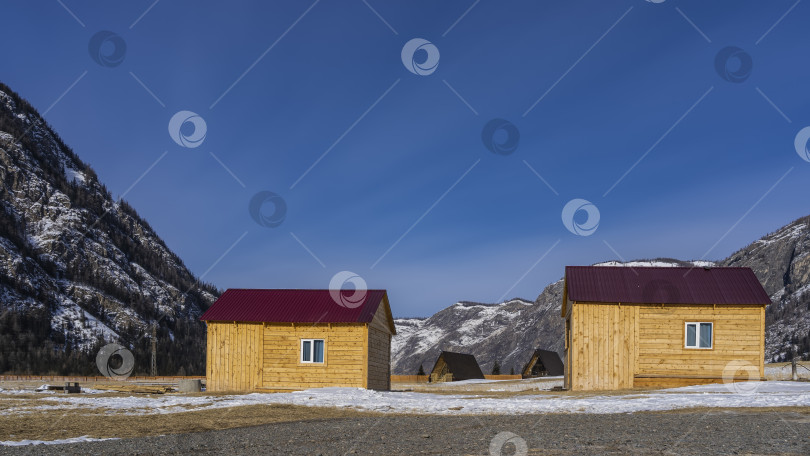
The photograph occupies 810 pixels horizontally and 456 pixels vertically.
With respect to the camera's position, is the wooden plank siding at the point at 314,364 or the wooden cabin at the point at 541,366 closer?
the wooden plank siding at the point at 314,364

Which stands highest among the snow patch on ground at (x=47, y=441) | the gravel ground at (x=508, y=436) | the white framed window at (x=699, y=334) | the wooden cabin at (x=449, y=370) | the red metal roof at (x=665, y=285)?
the red metal roof at (x=665, y=285)

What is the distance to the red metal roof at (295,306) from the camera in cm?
3353

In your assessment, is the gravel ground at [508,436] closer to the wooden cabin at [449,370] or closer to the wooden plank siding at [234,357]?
the wooden plank siding at [234,357]

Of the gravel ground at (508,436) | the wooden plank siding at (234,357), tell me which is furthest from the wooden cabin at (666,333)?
the wooden plank siding at (234,357)

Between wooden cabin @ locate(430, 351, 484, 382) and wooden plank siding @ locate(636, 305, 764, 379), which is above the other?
wooden plank siding @ locate(636, 305, 764, 379)

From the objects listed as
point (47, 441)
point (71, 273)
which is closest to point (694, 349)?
point (47, 441)

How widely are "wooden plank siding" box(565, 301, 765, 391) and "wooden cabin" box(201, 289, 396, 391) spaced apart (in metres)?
9.75

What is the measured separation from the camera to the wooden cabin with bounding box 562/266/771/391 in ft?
98.4

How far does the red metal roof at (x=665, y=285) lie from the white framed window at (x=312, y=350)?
1171cm

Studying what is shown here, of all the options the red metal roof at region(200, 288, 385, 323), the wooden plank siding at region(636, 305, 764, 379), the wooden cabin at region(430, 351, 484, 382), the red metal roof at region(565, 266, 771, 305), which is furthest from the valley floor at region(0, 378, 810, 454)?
the wooden cabin at region(430, 351, 484, 382)

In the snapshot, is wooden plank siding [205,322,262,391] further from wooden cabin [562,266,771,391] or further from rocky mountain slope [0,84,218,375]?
rocky mountain slope [0,84,218,375]

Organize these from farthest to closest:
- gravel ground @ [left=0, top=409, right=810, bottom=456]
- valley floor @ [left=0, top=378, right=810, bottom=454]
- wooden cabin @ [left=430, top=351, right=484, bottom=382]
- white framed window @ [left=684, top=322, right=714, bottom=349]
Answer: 1. wooden cabin @ [left=430, top=351, right=484, bottom=382]
2. white framed window @ [left=684, top=322, right=714, bottom=349]
3. valley floor @ [left=0, top=378, right=810, bottom=454]
4. gravel ground @ [left=0, top=409, right=810, bottom=456]

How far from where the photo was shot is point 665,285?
31.3m

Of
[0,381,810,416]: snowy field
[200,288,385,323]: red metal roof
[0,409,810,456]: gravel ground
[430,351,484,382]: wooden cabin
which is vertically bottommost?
[430,351,484,382]: wooden cabin
